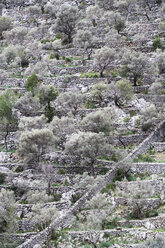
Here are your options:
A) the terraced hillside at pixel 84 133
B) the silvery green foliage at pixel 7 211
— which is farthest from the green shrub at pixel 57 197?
the silvery green foliage at pixel 7 211

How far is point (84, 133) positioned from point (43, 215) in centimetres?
1394

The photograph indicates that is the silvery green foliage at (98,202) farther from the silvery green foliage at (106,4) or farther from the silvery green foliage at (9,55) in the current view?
the silvery green foliage at (106,4)

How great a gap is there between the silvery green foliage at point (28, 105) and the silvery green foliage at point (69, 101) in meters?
2.97

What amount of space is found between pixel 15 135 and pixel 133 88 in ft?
63.1

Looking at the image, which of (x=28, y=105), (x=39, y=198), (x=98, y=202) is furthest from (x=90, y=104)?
(x=98, y=202)

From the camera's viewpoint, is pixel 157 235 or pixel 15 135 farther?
pixel 15 135

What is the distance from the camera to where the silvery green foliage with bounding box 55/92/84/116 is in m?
66.9

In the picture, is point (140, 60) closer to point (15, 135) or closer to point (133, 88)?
point (133, 88)

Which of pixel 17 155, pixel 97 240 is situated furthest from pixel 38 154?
pixel 97 240

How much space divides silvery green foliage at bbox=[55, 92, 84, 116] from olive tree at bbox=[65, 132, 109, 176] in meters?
12.4

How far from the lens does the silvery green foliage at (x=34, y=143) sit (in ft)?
182

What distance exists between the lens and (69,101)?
66812 millimetres

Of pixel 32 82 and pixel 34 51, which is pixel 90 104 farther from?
pixel 34 51

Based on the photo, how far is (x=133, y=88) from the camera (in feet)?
239
